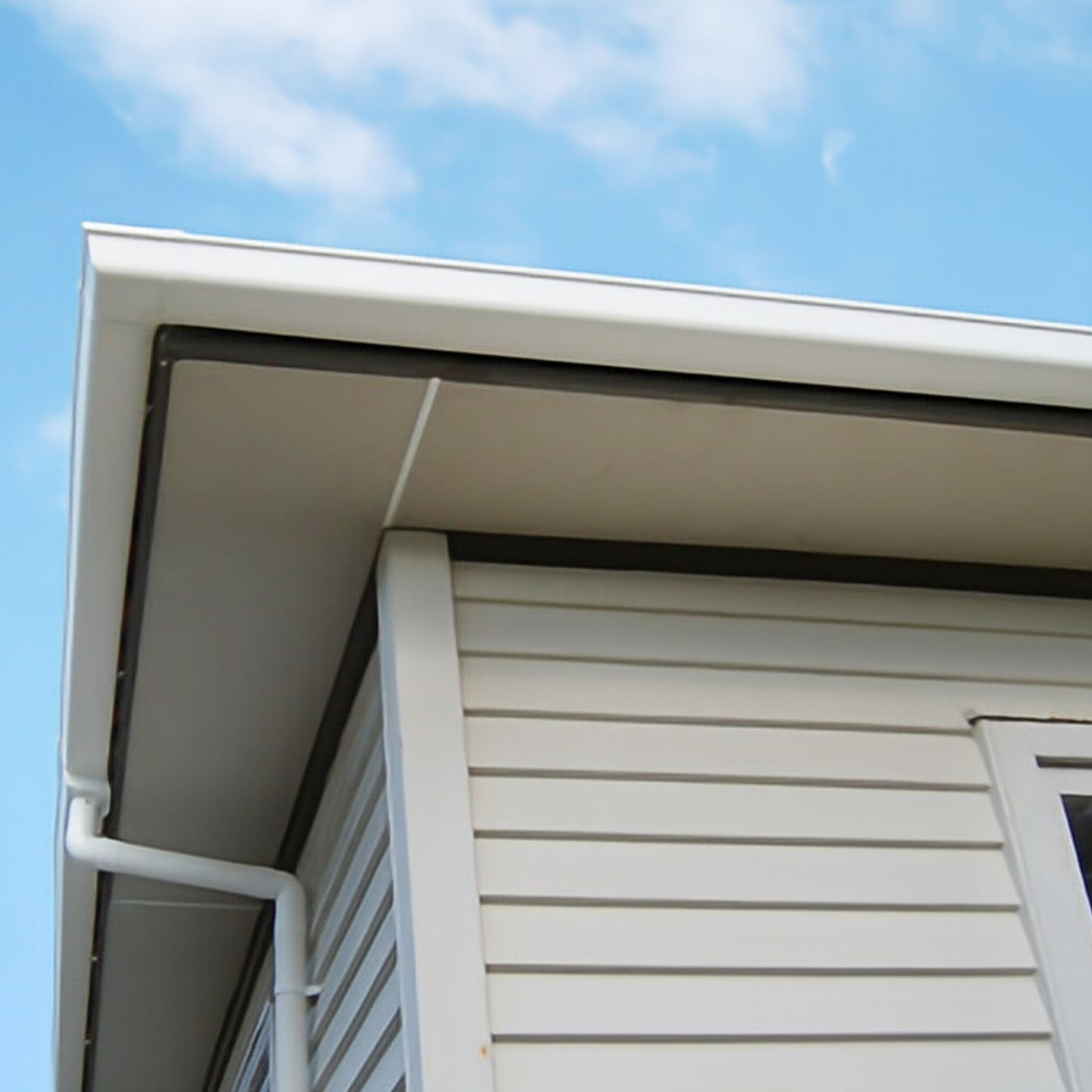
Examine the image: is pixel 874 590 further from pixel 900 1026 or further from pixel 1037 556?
pixel 900 1026

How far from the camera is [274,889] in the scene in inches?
134

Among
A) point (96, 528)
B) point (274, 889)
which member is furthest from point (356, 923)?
point (96, 528)

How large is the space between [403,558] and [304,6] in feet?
26.3

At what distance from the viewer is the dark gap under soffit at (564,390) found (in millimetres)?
2258

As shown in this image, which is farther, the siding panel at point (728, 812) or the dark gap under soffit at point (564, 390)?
the siding panel at point (728, 812)

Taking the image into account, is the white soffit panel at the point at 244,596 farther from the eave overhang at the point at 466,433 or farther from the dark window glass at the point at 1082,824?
the dark window glass at the point at 1082,824

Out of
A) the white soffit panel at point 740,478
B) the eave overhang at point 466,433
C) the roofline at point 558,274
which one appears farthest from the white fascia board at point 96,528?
the white soffit panel at point 740,478

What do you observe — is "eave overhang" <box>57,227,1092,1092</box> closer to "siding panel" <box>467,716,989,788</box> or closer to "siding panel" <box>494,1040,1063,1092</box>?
"siding panel" <box>467,716,989,788</box>

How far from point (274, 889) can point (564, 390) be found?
151cm

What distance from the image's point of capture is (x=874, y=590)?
2.87 meters

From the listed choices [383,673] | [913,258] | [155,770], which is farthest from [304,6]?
[913,258]

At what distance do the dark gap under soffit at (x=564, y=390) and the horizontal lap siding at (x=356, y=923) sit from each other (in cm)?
15

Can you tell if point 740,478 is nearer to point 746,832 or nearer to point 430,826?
point 746,832

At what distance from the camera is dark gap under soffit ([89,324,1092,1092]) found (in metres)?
2.26
